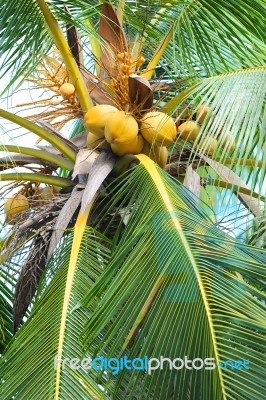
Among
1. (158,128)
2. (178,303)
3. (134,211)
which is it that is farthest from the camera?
(158,128)

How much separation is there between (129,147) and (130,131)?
104mm

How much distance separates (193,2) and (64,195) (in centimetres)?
133

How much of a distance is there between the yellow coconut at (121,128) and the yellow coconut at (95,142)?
0.15 meters

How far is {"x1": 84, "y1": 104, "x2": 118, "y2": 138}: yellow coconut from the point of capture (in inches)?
149

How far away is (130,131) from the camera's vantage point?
12.2 ft

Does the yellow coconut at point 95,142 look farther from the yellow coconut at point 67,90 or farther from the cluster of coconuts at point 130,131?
the yellow coconut at point 67,90

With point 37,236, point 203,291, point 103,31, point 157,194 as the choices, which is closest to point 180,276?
point 203,291

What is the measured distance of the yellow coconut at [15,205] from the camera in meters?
4.06

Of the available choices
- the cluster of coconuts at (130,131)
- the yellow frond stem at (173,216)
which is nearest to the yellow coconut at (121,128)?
the cluster of coconuts at (130,131)

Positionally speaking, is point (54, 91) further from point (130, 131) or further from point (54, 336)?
point (54, 336)

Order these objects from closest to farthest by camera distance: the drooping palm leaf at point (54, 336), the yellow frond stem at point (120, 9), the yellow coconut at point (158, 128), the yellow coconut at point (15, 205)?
the drooping palm leaf at point (54, 336), the yellow coconut at point (158, 128), the yellow coconut at point (15, 205), the yellow frond stem at point (120, 9)

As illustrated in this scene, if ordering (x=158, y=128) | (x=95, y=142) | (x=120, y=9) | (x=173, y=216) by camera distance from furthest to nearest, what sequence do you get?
(x=120, y=9), (x=95, y=142), (x=158, y=128), (x=173, y=216)

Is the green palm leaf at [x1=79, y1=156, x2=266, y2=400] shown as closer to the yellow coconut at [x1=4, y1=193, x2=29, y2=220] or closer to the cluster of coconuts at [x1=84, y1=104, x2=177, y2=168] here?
the cluster of coconuts at [x1=84, y1=104, x2=177, y2=168]

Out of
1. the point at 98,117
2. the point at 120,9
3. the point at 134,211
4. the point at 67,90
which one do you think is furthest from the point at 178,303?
the point at 120,9
